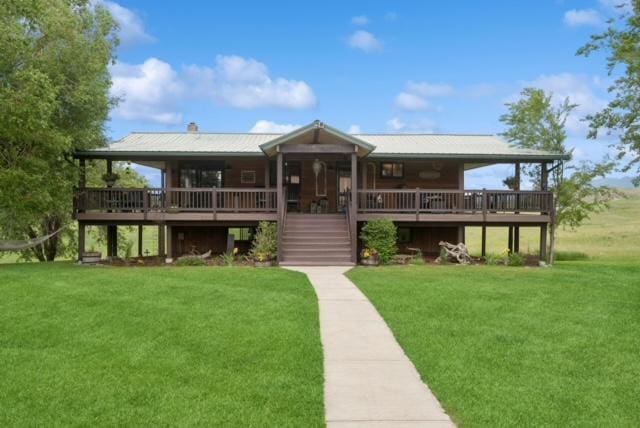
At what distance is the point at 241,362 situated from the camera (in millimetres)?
7375

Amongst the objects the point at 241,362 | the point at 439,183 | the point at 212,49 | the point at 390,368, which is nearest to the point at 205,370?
the point at 241,362

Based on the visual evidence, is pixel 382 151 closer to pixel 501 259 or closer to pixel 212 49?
pixel 501 259

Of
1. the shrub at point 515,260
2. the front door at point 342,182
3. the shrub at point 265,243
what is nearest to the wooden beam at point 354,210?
the shrub at point 265,243

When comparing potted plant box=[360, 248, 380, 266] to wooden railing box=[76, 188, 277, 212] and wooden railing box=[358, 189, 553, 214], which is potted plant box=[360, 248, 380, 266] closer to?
wooden railing box=[358, 189, 553, 214]

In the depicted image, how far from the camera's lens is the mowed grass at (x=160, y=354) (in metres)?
5.69

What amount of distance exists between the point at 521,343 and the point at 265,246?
1153 cm

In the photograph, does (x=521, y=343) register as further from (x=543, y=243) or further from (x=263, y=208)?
(x=543, y=243)

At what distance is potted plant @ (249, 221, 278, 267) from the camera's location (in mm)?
18447

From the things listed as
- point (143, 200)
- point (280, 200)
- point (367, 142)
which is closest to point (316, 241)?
point (280, 200)

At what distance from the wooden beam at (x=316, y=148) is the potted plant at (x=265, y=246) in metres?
2.66

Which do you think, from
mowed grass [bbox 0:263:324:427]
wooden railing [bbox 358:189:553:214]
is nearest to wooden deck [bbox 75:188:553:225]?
wooden railing [bbox 358:189:553:214]

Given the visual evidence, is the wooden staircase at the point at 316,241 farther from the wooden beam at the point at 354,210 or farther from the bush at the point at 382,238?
the bush at the point at 382,238

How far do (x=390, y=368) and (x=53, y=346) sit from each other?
4905 millimetres

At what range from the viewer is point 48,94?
17328mm
